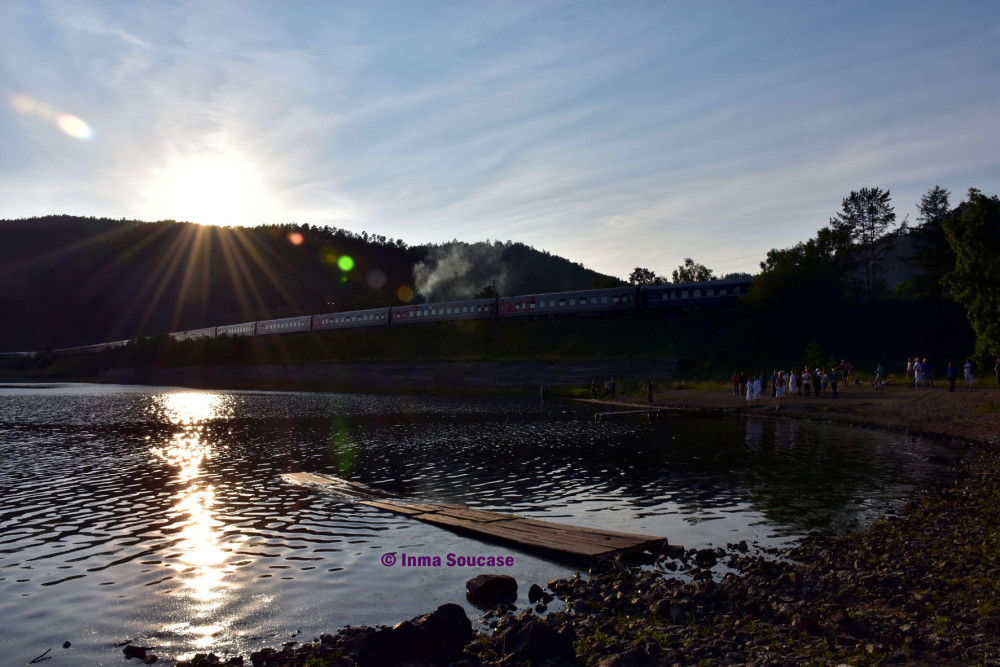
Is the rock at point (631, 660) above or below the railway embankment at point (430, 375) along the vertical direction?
below

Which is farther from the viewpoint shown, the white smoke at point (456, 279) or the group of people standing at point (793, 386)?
the white smoke at point (456, 279)

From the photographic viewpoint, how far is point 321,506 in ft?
56.5

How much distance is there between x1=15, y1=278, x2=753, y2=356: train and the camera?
72562 millimetres

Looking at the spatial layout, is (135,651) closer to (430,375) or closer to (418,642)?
(418,642)

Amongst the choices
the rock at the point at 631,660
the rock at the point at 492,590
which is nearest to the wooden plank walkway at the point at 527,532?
the rock at the point at 492,590

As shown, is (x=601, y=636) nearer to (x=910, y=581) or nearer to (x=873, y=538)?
(x=910, y=581)

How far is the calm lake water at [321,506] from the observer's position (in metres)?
10.2

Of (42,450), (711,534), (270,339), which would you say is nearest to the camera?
(711,534)

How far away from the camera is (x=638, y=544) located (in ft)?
41.1

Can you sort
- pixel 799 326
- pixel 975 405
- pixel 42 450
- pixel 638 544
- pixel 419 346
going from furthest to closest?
1. pixel 419 346
2. pixel 799 326
3. pixel 975 405
4. pixel 42 450
5. pixel 638 544

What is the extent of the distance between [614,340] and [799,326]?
17.9 metres

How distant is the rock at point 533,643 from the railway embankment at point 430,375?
181ft

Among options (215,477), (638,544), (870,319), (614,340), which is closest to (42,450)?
(215,477)

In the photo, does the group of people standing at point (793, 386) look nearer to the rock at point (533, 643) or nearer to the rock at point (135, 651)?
the rock at point (533, 643)
